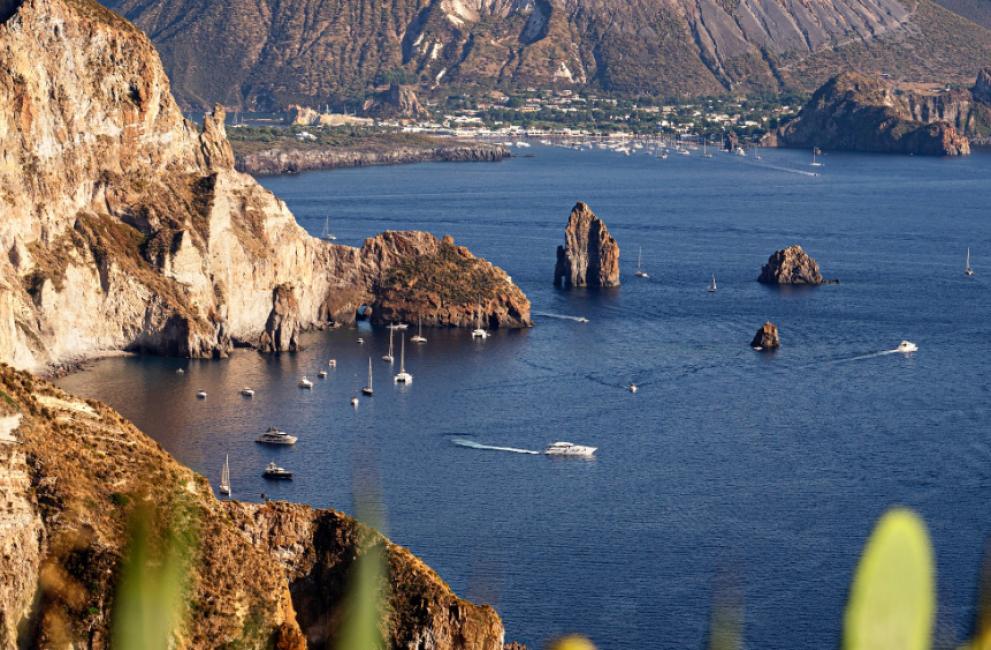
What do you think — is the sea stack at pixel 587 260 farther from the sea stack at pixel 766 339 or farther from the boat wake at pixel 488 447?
the boat wake at pixel 488 447

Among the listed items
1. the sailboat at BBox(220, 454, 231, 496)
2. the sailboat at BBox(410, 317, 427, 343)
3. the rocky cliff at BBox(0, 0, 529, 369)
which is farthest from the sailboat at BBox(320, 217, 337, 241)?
the sailboat at BBox(220, 454, 231, 496)

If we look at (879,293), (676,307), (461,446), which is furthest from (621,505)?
(879,293)

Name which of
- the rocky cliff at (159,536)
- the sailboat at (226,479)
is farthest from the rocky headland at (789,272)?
the rocky cliff at (159,536)

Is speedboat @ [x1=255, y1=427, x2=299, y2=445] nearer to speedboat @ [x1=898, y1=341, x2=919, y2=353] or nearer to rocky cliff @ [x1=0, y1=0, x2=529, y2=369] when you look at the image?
rocky cliff @ [x1=0, y1=0, x2=529, y2=369]

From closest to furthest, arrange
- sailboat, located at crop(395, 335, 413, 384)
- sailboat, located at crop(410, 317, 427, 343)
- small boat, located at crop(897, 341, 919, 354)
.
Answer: sailboat, located at crop(395, 335, 413, 384) → sailboat, located at crop(410, 317, 427, 343) → small boat, located at crop(897, 341, 919, 354)

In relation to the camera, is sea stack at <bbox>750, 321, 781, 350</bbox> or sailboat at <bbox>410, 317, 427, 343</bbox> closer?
sailboat at <bbox>410, 317, 427, 343</bbox>
